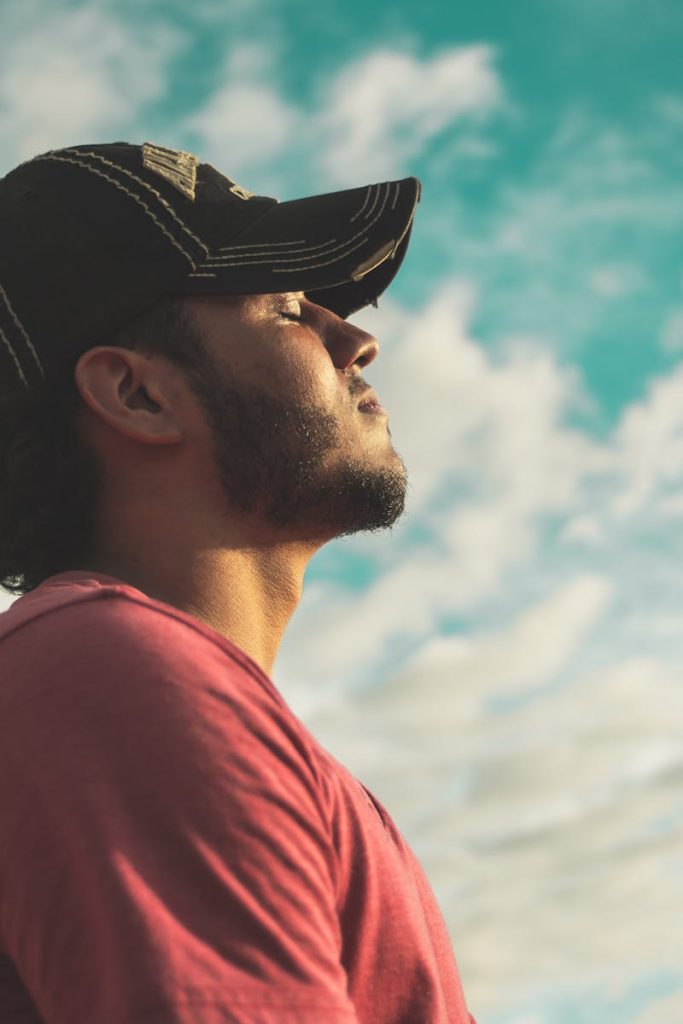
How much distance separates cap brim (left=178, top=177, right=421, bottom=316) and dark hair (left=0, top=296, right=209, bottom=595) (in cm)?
16

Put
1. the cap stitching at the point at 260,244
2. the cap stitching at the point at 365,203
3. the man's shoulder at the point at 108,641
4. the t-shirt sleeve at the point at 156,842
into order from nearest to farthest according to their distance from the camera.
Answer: the t-shirt sleeve at the point at 156,842 → the man's shoulder at the point at 108,641 → the cap stitching at the point at 260,244 → the cap stitching at the point at 365,203

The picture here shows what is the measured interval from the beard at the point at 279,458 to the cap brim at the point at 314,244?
29cm

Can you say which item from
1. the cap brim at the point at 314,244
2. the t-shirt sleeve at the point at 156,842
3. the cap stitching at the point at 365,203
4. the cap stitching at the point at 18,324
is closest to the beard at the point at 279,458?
the cap brim at the point at 314,244

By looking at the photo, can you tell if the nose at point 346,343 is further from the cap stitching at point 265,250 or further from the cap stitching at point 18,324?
the cap stitching at point 18,324

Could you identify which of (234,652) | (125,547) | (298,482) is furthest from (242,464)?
(234,652)

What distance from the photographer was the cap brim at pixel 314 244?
3785 mm

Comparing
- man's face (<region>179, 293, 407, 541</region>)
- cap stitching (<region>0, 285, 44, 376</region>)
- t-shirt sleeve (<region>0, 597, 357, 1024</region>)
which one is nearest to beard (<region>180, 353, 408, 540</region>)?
man's face (<region>179, 293, 407, 541</region>)

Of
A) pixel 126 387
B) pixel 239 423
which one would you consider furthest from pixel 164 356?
pixel 239 423

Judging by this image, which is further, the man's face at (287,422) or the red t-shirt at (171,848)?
the man's face at (287,422)

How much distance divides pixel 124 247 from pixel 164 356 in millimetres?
355

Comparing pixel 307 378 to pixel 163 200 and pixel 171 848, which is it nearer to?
pixel 163 200

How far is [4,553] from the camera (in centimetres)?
400

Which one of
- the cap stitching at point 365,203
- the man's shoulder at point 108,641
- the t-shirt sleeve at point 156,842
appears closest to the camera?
the t-shirt sleeve at point 156,842

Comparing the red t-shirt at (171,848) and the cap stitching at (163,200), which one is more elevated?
the cap stitching at (163,200)
